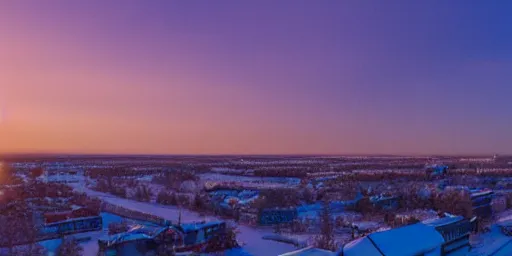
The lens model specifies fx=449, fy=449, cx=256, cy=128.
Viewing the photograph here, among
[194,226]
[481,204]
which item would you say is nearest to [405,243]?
[194,226]

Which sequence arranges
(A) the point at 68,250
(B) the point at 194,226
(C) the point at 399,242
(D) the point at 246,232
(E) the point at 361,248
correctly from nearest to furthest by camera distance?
(E) the point at 361,248 < (C) the point at 399,242 < (A) the point at 68,250 < (B) the point at 194,226 < (D) the point at 246,232

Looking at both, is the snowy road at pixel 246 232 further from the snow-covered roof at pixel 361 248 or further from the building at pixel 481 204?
the building at pixel 481 204

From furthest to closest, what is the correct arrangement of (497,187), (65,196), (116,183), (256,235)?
(116,183) → (497,187) → (65,196) → (256,235)

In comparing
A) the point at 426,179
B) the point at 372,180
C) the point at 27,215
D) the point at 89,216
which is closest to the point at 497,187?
the point at 426,179

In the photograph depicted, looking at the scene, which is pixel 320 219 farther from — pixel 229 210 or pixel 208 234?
pixel 208 234

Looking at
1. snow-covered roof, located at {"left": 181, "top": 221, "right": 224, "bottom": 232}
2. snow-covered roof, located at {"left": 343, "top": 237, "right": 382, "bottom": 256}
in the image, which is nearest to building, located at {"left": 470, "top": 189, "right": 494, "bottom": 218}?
snow-covered roof, located at {"left": 181, "top": 221, "right": 224, "bottom": 232}

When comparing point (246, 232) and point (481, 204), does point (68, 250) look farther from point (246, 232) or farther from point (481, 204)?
point (481, 204)

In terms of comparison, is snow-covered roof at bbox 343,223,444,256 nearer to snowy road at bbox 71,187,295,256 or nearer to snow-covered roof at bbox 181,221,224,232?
snowy road at bbox 71,187,295,256

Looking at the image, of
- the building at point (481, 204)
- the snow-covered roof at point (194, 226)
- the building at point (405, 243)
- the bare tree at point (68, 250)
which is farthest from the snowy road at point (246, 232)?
the building at point (481, 204)

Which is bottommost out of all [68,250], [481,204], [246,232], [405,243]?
[246,232]
